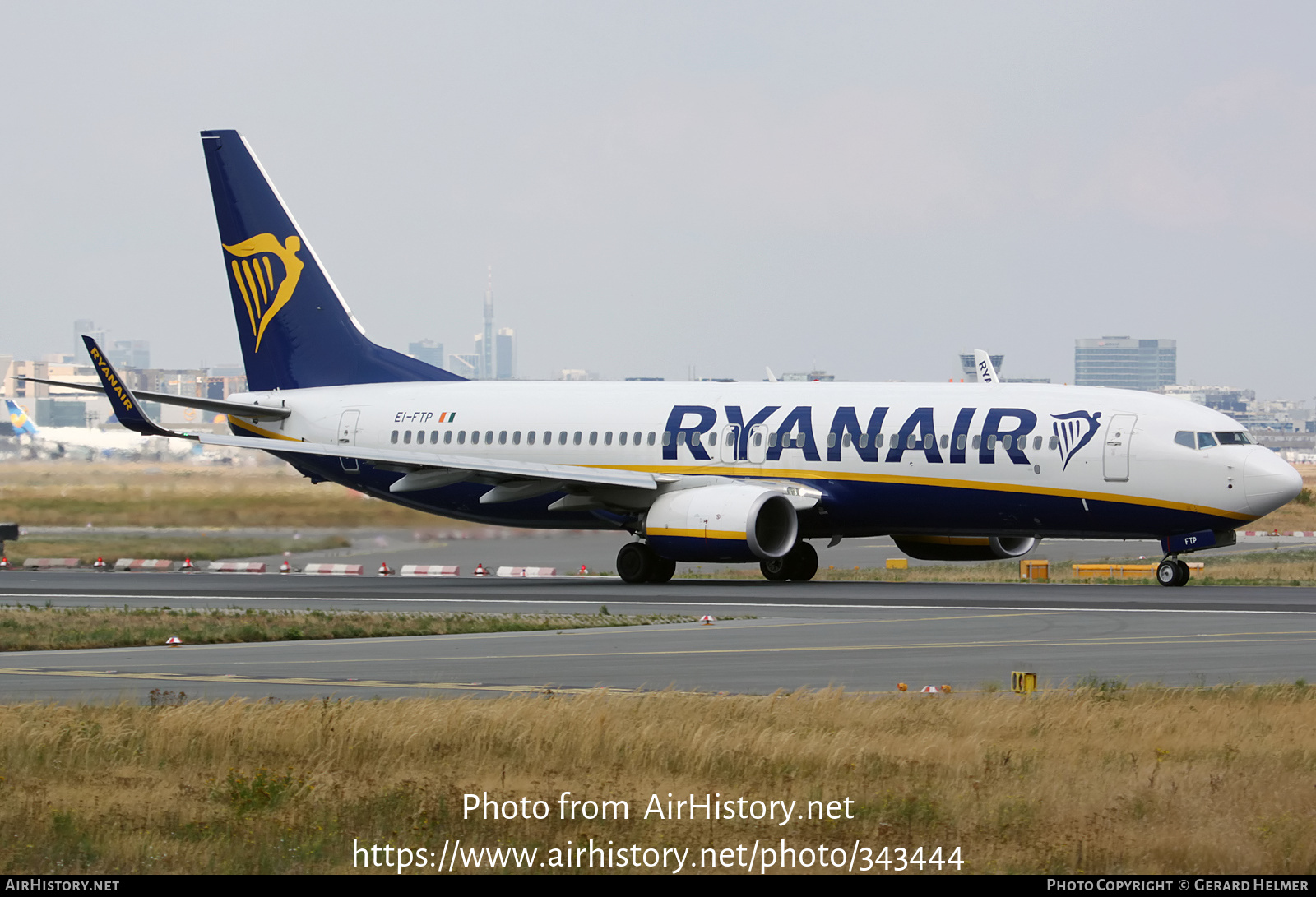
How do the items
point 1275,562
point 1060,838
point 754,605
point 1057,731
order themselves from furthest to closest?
point 1275,562 → point 754,605 → point 1057,731 → point 1060,838

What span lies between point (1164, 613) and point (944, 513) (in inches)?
326

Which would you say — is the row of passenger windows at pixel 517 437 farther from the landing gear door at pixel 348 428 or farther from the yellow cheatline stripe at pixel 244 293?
the yellow cheatline stripe at pixel 244 293

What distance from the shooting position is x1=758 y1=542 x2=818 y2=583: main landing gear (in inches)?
1618

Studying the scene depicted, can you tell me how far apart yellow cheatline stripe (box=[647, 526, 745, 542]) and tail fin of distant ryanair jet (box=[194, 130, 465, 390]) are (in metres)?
10.7

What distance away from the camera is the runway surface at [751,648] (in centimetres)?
2036

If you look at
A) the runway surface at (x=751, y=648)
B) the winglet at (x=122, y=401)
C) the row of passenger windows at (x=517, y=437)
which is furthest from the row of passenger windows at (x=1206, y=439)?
the winglet at (x=122, y=401)

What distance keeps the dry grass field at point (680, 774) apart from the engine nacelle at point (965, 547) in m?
21.6

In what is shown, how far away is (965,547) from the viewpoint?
40594 millimetres

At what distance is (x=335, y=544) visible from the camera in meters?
45.8

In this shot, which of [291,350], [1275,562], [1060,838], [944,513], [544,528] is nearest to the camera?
[1060,838]

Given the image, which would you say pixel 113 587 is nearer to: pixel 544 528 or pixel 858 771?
pixel 544 528

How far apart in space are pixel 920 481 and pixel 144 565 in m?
21.7

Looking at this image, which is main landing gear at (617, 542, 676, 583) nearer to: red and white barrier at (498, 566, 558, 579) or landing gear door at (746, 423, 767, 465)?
landing gear door at (746, 423, 767, 465)

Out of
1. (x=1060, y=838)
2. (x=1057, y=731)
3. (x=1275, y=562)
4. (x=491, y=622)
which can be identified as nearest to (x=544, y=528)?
(x=491, y=622)
